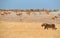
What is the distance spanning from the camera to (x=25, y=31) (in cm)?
324

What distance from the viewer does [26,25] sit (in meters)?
3.37

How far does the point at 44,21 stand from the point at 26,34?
23.8 inches

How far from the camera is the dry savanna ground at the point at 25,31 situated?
124 inches

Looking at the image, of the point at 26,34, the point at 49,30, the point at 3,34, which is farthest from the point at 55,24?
the point at 3,34

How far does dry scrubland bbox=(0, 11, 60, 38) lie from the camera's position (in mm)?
3169

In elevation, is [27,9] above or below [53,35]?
above

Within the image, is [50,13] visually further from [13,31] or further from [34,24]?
[13,31]

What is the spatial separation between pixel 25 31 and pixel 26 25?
188 mm

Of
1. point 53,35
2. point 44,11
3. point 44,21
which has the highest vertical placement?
point 44,11

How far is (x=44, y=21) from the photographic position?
136 inches

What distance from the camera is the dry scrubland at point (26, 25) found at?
3169 millimetres

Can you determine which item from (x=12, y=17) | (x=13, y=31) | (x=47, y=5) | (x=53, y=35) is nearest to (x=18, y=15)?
(x=12, y=17)

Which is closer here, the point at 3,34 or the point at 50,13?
the point at 3,34

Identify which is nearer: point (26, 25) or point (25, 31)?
point (25, 31)
